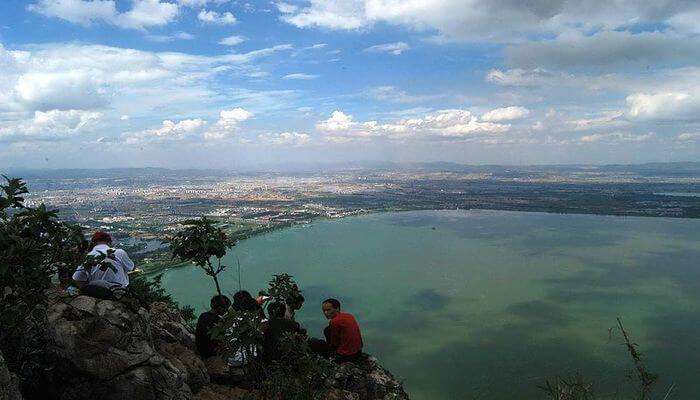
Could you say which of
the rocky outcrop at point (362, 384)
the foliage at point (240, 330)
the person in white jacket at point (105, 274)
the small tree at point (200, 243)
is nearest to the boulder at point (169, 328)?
the person in white jacket at point (105, 274)

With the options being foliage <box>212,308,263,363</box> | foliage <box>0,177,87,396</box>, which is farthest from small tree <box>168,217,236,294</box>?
foliage <box>0,177,87,396</box>

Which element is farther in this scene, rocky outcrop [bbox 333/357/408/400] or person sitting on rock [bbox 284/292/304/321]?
rocky outcrop [bbox 333/357/408/400]

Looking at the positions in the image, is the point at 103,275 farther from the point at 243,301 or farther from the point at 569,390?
the point at 569,390

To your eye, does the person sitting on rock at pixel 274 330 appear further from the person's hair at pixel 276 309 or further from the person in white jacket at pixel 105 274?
the person in white jacket at pixel 105 274

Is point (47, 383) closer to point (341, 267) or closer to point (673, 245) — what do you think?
point (341, 267)

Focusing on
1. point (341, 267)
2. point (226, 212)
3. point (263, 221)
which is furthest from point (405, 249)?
point (226, 212)

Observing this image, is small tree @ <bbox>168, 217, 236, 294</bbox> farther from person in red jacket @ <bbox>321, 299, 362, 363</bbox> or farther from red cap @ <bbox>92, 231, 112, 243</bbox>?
person in red jacket @ <bbox>321, 299, 362, 363</bbox>

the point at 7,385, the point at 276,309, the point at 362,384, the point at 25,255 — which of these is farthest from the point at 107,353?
the point at 362,384
